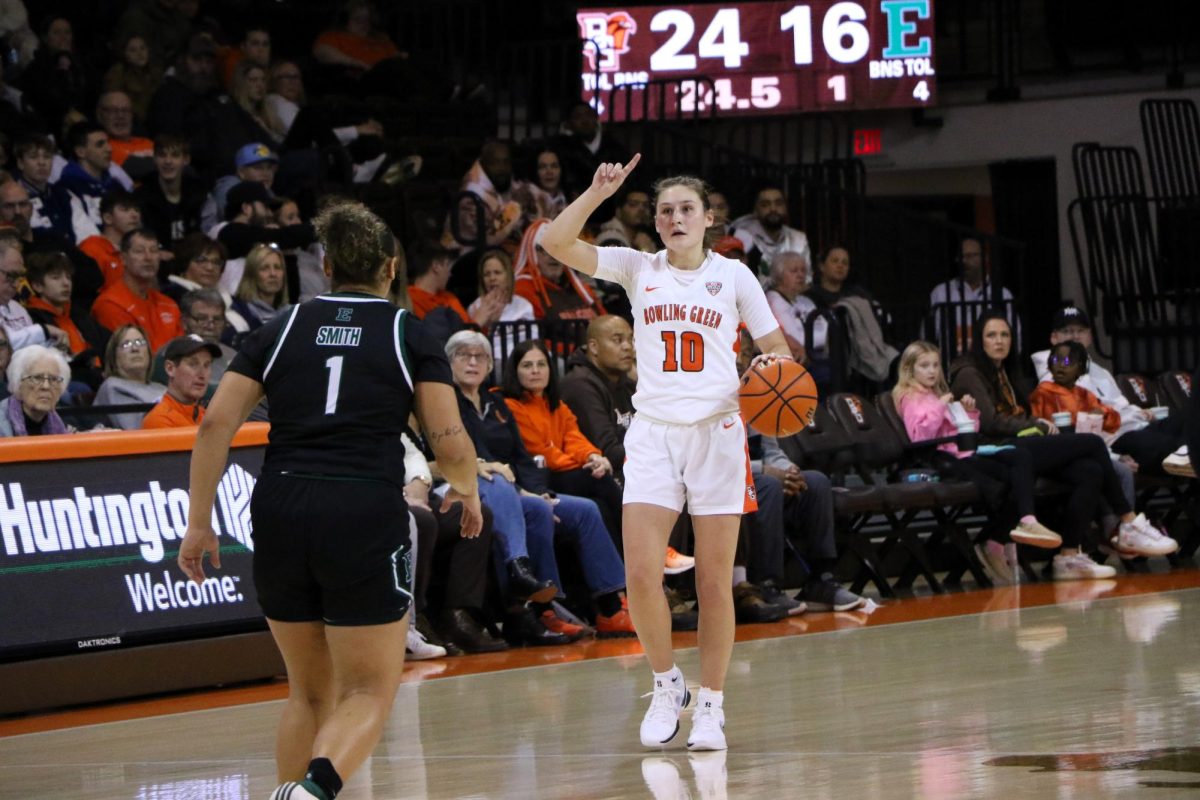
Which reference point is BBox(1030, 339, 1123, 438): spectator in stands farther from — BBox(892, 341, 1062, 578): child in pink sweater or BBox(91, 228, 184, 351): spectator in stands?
BBox(91, 228, 184, 351): spectator in stands

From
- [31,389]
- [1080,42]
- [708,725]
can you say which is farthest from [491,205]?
[708,725]

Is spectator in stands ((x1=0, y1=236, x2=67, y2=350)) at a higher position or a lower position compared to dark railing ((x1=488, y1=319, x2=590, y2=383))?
higher

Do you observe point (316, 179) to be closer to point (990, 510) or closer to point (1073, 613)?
point (990, 510)

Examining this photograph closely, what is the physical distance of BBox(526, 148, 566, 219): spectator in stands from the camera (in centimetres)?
1352

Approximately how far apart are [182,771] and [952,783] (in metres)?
2.42

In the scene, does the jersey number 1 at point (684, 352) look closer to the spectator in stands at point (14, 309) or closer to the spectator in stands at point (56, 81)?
the spectator in stands at point (14, 309)

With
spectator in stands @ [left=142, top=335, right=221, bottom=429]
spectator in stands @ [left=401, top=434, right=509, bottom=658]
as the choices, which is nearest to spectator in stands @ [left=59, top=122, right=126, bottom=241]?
spectator in stands @ [left=142, top=335, right=221, bottom=429]

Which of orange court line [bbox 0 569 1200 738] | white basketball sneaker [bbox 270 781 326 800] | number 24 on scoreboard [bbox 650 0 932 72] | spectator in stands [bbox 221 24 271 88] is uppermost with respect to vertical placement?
number 24 on scoreboard [bbox 650 0 932 72]

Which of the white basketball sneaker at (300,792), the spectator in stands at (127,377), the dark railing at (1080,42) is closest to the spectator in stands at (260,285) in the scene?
the spectator in stands at (127,377)

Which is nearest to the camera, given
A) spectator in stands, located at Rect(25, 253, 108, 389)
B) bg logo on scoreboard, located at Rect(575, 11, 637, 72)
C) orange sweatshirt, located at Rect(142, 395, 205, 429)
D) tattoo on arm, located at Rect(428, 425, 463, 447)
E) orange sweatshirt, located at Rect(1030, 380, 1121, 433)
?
tattoo on arm, located at Rect(428, 425, 463, 447)

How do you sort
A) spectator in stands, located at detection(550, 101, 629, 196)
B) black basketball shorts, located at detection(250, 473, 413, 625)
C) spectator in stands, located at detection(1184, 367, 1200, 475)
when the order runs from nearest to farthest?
spectator in stands, located at detection(1184, 367, 1200, 475) → black basketball shorts, located at detection(250, 473, 413, 625) → spectator in stands, located at detection(550, 101, 629, 196)

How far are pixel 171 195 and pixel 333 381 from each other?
316 inches

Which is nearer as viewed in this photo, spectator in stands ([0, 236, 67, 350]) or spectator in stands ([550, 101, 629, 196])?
spectator in stands ([0, 236, 67, 350])

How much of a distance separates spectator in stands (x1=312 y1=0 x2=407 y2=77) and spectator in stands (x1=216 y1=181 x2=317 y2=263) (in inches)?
151
